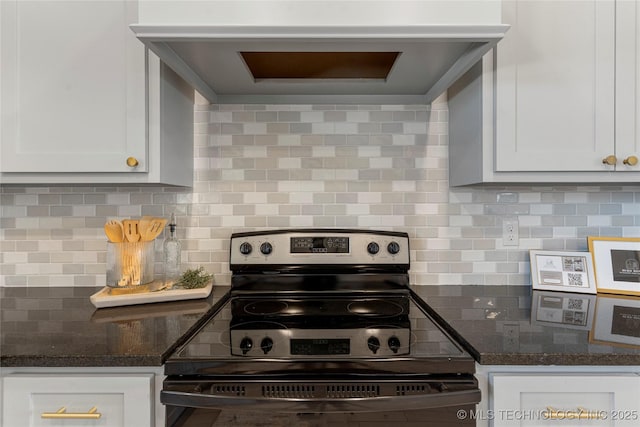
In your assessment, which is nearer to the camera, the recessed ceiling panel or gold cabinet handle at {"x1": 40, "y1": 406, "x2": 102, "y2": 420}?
gold cabinet handle at {"x1": 40, "y1": 406, "x2": 102, "y2": 420}

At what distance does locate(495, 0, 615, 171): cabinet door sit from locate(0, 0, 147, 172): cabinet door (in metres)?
1.25

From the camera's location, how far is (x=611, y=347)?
101 cm

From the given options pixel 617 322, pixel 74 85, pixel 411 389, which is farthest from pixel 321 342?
pixel 74 85

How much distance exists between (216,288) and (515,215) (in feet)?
4.37

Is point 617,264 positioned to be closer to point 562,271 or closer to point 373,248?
point 562,271

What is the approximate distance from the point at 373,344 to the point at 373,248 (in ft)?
1.96

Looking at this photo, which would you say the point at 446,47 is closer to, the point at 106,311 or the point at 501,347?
the point at 501,347

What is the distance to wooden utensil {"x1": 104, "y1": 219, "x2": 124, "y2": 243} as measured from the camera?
1.42m

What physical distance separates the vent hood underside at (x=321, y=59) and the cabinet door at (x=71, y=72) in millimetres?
222

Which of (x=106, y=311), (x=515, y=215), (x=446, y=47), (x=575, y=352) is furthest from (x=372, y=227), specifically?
(x=106, y=311)

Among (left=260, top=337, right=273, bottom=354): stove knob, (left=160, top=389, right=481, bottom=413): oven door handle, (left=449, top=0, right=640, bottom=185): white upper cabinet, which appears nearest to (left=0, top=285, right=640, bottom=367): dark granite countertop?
(left=160, top=389, right=481, bottom=413): oven door handle

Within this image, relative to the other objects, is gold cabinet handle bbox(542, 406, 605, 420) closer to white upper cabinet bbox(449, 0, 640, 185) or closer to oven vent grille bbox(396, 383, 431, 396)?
oven vent grille bbox(396, 383, 431, 396)

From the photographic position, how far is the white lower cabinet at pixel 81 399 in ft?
3.19

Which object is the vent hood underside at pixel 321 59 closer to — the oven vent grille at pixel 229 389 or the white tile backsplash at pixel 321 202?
the white tile backsplash at pixel 321 202
